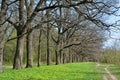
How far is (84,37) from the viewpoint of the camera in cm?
5075

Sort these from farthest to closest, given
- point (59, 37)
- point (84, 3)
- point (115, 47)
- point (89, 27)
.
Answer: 1. point (115, 47)
2. point (59, 37)
3. point (89, 27)
4. point (84, 3)

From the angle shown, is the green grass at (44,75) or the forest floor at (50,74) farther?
the forest floor at (50,74)

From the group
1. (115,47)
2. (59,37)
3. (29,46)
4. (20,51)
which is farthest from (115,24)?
(115,47)

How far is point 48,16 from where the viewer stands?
955 inches

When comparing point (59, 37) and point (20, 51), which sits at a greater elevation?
point (59, 37)

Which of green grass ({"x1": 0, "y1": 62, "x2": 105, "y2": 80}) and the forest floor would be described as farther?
the forest floor

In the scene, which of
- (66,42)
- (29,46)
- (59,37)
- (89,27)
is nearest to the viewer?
(29,46)

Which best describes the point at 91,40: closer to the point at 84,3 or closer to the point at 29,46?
the point at 29,46

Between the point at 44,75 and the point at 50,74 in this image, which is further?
the point at 50,74

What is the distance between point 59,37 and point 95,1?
30122 mm

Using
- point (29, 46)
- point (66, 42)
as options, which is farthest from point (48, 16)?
point (66, 42)

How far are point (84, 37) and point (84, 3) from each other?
31.4m

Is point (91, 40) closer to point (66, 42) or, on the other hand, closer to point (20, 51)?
point (66, 42)

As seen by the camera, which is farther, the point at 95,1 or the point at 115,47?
the point at 115,47
